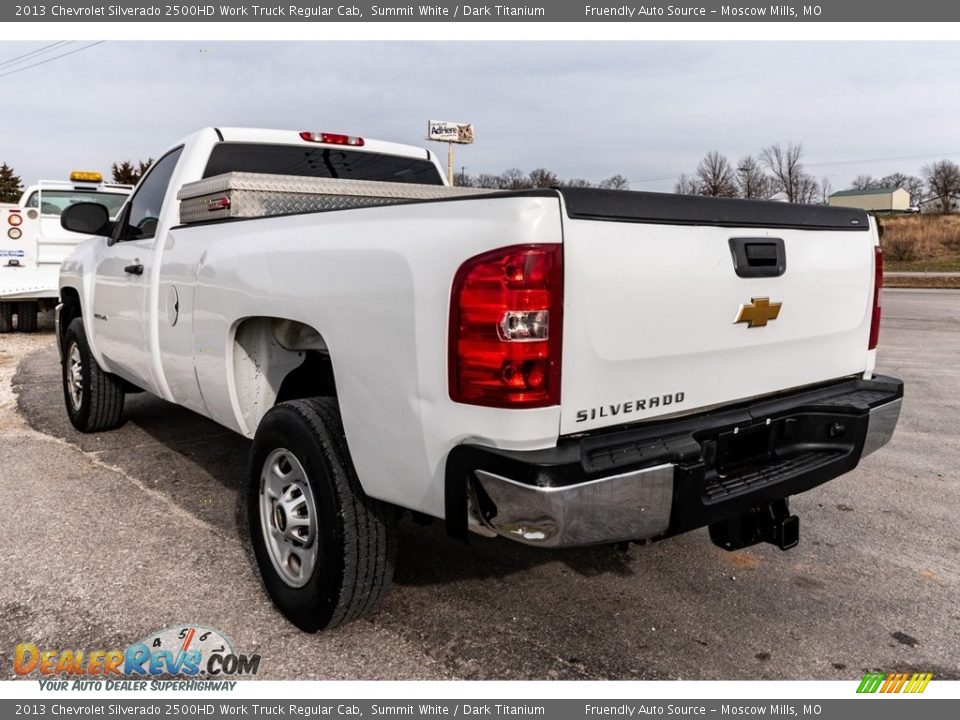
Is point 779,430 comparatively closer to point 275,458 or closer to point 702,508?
point 702,508

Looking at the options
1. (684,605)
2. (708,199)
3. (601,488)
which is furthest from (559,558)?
(708,199)

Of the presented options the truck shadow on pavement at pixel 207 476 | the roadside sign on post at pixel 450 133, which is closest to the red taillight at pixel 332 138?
the truck shadow on pavement at pixel 207 476

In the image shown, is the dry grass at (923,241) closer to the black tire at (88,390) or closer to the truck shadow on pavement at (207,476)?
the truck shadow on pavement at (207,476)

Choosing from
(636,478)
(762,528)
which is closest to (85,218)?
(636,478)

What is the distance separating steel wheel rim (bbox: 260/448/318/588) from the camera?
2.86 metres

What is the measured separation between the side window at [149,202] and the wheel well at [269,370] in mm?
1343

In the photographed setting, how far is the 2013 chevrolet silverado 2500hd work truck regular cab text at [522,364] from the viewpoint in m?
2.17

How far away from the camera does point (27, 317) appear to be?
12.6 meters

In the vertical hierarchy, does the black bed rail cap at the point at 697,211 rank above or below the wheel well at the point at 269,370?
above

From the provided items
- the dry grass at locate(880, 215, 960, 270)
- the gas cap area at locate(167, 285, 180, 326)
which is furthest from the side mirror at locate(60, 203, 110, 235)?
the dry grass at locate(880, 215, 960, 270)

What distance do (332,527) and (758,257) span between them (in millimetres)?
1773

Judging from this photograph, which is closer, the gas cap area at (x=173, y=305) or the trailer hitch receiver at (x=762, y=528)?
the trailer hitch receiver at (x=762, y=528)

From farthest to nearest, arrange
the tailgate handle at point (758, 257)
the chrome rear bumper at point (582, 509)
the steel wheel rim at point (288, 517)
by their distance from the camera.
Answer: the steel wheel rim at point (288, 517) → the tailgate handle at point (758, 257) → the chrome rear bumper at point (582, 509)

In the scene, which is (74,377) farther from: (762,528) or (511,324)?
(762,528)
